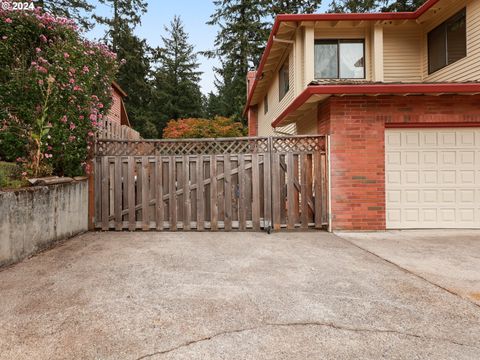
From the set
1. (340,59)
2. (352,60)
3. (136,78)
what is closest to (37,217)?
(340,59)

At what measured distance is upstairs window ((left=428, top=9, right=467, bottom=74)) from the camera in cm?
772

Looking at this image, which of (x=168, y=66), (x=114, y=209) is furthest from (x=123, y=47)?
(x=114, y=209)

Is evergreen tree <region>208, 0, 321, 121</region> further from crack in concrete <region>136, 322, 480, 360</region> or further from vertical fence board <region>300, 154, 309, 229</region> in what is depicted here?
crack in concrete <region>136, 322, 480, 360</region>

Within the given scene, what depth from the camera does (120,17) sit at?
25375mm

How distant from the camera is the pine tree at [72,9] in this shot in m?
18.7

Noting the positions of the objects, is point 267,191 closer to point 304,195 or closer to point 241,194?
point 241,194

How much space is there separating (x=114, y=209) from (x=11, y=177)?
6.06 ft

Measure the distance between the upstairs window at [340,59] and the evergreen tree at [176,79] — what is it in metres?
22.7

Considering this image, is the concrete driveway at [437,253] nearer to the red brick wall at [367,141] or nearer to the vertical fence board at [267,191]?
the red brick wall at [367,141]

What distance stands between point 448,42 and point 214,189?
796cm

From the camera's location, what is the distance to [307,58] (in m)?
7.95

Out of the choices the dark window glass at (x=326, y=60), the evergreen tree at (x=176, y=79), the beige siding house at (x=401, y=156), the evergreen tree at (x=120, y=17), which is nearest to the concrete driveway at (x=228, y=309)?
the beige siding house at (x=401, y=156)

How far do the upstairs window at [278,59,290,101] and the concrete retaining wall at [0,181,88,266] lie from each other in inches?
283

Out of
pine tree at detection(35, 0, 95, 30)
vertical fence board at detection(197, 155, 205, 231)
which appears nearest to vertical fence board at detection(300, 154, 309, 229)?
vertical fence board at detection(197, 155, 205, 231)
